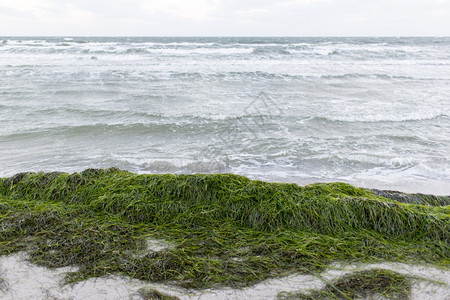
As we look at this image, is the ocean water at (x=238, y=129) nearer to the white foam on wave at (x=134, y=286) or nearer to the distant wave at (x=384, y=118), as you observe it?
the distant wave at (x=384, y=118)

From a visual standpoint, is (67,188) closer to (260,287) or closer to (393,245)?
(260,287)

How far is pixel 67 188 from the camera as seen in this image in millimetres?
2982

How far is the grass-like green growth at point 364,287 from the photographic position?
6.05ft

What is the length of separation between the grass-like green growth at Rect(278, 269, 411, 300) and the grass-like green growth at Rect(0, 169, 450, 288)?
17 centimetres

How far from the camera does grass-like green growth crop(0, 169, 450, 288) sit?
6.82 feet

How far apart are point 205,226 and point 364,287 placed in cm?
124

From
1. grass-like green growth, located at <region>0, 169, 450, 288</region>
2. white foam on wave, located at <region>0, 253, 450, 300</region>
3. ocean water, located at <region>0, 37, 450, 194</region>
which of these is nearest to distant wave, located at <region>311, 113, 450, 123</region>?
ocean water, located at <region>0, 37, 450, 194</region>

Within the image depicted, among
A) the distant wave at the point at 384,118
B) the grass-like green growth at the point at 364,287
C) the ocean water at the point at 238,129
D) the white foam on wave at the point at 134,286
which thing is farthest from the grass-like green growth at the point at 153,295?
the distant wave at the point at 384,118

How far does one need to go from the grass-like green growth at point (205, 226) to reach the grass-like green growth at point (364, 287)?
0.56 ft

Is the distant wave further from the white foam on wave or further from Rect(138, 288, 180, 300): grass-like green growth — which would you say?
Rect(138, 288, 180, 300): grass-like green growth

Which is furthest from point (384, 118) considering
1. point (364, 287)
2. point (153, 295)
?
point (153, 295)

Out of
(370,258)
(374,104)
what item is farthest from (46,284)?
(374,104)

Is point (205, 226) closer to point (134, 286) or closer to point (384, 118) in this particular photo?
point (134, 286)

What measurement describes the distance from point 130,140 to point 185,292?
4251mm
